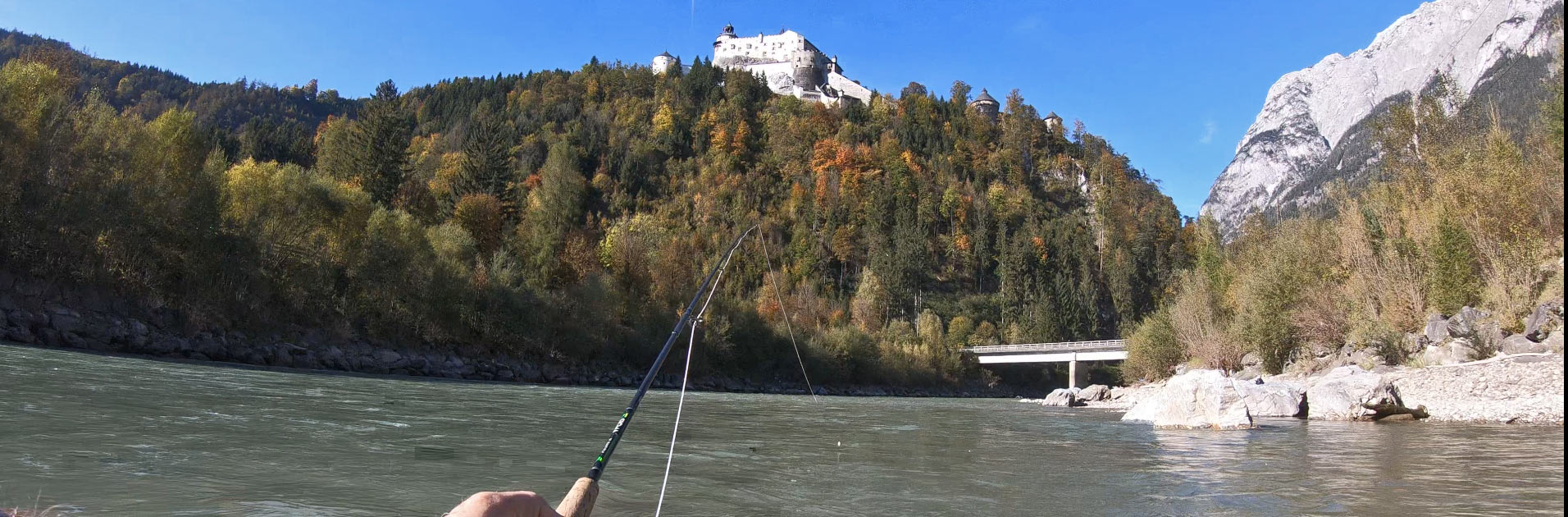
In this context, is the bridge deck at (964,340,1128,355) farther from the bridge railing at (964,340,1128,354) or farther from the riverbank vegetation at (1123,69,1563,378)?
the riverbank vegetation at (1123,69,1563,378)

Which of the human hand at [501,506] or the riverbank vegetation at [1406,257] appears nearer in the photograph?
the human hand at [501,506]

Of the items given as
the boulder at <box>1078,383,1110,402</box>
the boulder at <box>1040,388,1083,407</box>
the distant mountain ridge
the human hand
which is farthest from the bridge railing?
the distant mountain ridge

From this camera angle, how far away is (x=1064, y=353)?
56.1 meters

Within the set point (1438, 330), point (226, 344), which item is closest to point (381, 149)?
point (226, 344)

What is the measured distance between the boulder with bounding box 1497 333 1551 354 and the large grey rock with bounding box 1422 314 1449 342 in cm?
274

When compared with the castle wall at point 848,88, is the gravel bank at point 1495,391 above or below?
below

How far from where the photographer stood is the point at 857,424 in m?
17.0

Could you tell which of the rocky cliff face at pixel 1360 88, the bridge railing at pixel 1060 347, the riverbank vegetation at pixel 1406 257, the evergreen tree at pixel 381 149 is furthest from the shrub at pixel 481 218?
the rocky cliff face at pixel 1360 88

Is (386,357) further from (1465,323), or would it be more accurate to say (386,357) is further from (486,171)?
(1465,323)

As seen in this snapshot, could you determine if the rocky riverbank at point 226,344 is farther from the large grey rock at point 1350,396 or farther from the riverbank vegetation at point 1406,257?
the large grey rock at point 1350,396

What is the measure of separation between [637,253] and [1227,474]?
49.6 meters

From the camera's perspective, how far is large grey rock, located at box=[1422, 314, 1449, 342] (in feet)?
65.4

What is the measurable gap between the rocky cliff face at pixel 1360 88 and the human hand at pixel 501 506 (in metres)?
84.0

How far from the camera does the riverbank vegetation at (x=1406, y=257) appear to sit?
20719 mm
